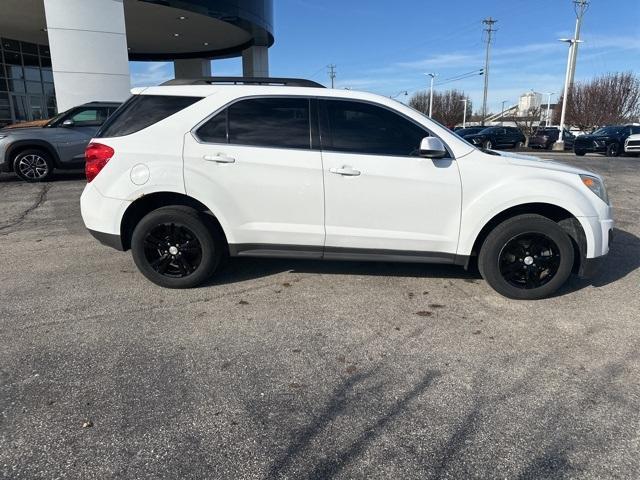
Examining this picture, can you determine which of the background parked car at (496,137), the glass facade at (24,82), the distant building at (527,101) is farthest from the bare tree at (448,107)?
the glass facade at (24,82)

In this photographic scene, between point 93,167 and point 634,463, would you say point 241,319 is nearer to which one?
point 93,167

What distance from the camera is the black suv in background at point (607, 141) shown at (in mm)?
22844

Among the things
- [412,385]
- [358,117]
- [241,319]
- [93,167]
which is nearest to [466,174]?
[358,117]

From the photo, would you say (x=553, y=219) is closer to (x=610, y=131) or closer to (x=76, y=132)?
(x=76, y=132)

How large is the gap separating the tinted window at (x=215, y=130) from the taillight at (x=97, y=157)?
0.82 metres

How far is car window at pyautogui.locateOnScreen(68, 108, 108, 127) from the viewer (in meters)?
10.5

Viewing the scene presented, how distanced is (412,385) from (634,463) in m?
1.16

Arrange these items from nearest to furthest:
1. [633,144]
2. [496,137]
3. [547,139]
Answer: [633,144] → [496,137] → [547,139]

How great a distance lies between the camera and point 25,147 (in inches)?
393

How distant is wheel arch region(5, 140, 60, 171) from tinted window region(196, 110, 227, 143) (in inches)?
306

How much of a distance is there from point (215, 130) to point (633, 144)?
24.0 m

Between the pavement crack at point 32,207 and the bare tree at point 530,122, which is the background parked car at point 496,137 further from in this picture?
the pavement crack at point 32,207

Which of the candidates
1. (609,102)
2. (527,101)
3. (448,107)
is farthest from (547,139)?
(527,101)

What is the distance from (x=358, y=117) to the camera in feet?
13.5
